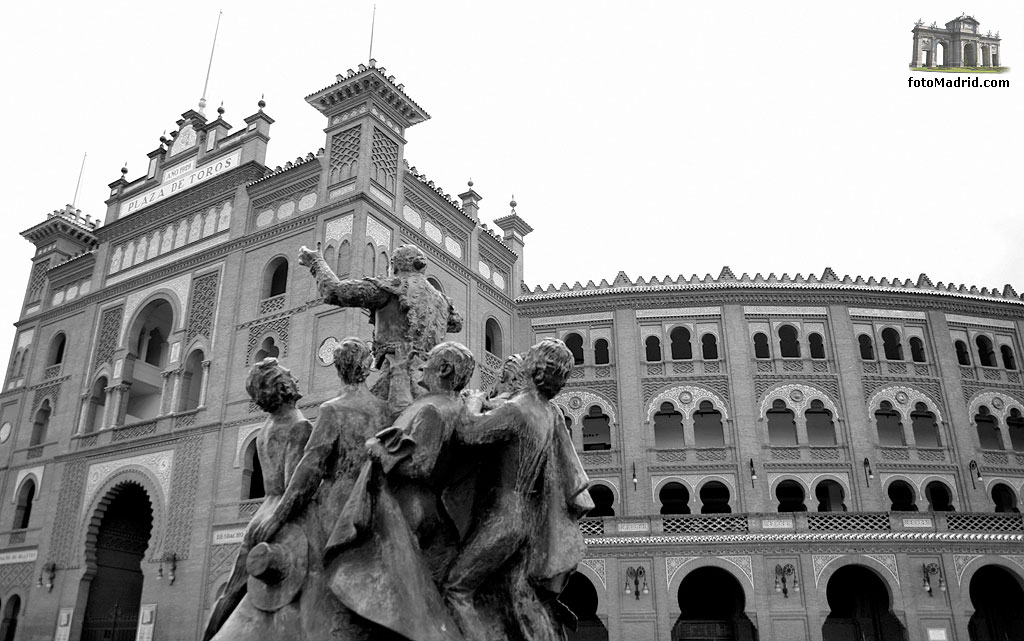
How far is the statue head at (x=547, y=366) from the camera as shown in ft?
13.7

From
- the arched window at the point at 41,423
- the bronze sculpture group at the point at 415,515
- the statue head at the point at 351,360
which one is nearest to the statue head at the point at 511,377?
the bronze sculpture group at the point at 415,515

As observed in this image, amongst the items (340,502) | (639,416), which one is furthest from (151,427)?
(340,502)

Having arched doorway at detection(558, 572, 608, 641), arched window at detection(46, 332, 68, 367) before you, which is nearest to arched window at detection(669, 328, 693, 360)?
arched doorway at detection(558, 572, 608, 641)

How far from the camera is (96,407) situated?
24.5m

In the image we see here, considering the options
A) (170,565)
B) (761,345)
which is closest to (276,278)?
(170,565)

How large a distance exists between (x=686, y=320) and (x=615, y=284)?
105 inches

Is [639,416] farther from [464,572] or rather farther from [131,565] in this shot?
[464,572]

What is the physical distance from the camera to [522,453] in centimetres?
398

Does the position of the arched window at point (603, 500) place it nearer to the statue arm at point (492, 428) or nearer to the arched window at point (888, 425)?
the arched window at point (888, 425)

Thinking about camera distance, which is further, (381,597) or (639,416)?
(639,416)

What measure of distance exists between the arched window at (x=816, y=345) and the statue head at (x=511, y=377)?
77.3 feet

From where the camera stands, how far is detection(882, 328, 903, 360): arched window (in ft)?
88.4

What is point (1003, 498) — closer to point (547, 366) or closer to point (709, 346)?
point (709, 346)

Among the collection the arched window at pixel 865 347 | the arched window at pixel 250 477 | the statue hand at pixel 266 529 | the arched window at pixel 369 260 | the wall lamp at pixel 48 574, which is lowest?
the statue hand at pixel 266 529
